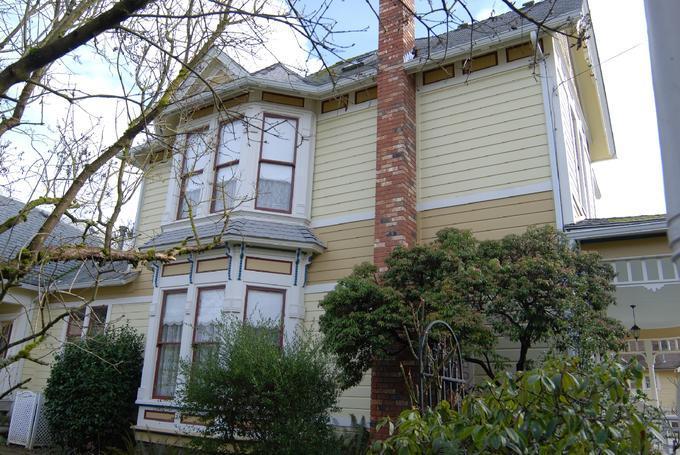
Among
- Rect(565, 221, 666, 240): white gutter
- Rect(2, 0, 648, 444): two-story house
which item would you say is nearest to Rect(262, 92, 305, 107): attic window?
Rect(2, 0, 648, 444): two-story house

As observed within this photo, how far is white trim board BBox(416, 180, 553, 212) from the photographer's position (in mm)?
8531

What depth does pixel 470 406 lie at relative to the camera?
9.99 ft

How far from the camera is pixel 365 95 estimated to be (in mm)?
10797

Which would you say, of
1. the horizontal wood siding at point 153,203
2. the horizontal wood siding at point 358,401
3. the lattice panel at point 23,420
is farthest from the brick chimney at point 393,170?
the lattice panel at point 23,420

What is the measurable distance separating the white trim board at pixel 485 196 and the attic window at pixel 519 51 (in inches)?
90.2

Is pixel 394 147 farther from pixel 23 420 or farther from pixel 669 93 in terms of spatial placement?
pixel 23 420

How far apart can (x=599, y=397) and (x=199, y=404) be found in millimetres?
5476

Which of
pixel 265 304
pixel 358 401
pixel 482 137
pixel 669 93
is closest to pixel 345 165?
pixel 482 137

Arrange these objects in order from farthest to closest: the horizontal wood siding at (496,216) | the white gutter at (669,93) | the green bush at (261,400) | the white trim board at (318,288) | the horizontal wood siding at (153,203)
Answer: the horizontal wood siding at (153,203)
the white trim board at (318,288)
the horizontal wood siding at (496,216)
the green bush at (261,400)
the white gutter at (669,93)

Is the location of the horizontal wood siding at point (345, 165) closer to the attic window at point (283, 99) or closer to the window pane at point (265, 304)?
the attic window at point (283, 99)

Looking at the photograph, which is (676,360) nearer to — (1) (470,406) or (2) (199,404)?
(2) (199,404)

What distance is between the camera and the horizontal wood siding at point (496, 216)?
27.7ft

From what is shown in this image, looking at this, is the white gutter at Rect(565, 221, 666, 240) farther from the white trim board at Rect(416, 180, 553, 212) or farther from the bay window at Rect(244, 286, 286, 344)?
the bay window at Rect(244, 286, 286, 344)

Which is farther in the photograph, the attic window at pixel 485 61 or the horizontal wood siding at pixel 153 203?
the horizontal wood siding at pixel 153 203
